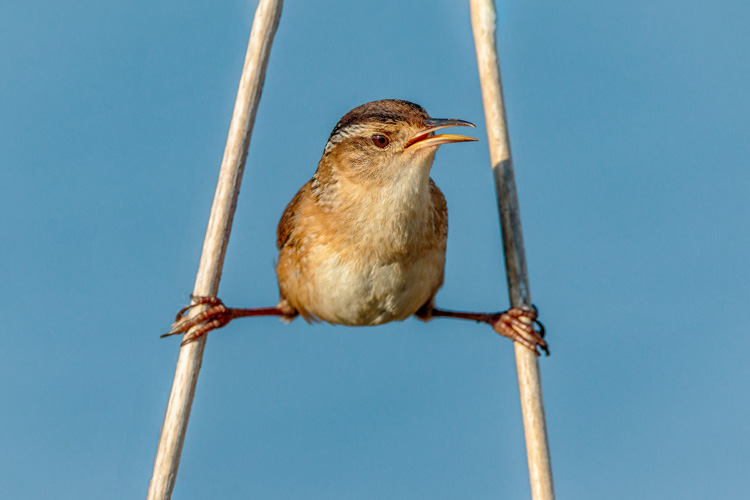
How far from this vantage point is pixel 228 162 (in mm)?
3236

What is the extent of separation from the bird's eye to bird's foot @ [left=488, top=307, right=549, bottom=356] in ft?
2.86

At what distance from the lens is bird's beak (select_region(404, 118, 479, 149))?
3.17 metres

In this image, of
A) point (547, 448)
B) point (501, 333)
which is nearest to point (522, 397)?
point (547, 448)

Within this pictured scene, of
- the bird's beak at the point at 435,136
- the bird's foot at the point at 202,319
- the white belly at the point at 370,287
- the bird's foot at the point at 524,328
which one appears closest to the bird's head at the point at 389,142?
the bird's beak at the point at 435,136

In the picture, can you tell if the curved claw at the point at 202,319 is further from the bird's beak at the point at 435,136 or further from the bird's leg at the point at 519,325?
the bird's leg at the point at 519,325

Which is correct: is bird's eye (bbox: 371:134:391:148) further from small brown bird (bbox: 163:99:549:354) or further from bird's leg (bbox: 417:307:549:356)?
bird's leg (bbox: 417:307:549:356)

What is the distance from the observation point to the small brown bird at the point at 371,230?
339 cm

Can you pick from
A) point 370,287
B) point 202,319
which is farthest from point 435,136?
point 202,319

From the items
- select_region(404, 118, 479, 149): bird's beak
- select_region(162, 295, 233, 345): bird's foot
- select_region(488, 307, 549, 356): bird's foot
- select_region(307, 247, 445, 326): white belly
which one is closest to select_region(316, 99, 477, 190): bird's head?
select_region(404, 118, 479, 149): bird's beak

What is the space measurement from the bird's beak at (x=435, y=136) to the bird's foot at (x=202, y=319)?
1051 millimetres

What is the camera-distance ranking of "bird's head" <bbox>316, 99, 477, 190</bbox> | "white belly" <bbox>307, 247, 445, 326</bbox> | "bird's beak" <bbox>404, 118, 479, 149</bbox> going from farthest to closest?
"white belly" <bbox>307, 247, 445, 326</bbox> < "bird's head" <bbox>316, 99, 477, 190</bbox> < "bird's beak" <bbox>404, 118, 479, 149</bbox>

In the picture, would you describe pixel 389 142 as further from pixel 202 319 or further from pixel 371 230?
pixel 202 319

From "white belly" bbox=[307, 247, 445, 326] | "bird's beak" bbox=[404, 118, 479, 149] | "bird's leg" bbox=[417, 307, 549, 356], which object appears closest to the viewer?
"bird's beak" bbox=[404, 118, 479, 149]

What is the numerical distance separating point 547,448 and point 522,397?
8.2 inches
